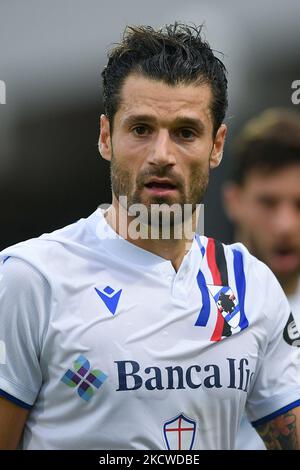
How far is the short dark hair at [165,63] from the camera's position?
3105 millimetres

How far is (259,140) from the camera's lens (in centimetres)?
489

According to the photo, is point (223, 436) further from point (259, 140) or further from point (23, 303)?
point (259, 140)

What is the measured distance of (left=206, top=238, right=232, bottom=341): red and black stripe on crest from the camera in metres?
3.07

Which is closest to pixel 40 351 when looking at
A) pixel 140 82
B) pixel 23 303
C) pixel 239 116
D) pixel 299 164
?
pixel 23 303

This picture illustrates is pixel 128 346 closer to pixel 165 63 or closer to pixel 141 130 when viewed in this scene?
pixel 141 130

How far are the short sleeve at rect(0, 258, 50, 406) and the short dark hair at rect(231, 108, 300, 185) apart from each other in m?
2.17

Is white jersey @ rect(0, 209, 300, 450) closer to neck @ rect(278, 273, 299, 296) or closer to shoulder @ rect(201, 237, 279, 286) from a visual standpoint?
shoulder @ rect(201, 237, 279, 286)

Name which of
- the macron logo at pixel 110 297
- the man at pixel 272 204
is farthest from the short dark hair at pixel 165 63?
the man at pixel 272 204

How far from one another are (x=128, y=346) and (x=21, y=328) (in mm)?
353

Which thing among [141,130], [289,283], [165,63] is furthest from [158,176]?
[289,283]

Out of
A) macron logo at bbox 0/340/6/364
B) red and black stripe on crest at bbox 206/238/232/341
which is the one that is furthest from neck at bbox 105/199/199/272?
macron logo at bbox 0/340/6/364

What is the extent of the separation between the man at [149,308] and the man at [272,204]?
1.42 meters

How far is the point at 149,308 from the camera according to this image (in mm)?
3027

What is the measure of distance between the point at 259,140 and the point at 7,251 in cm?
227
